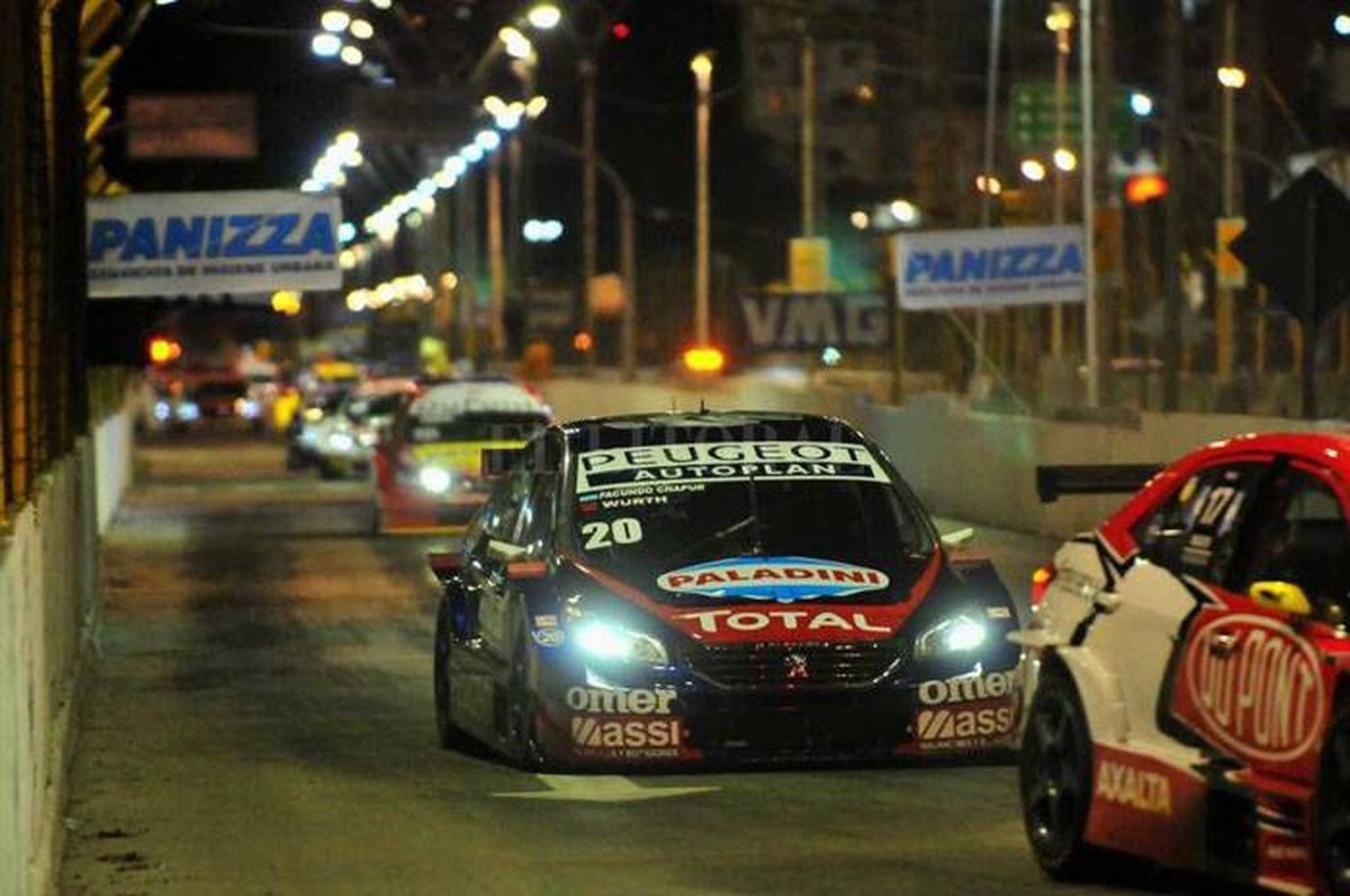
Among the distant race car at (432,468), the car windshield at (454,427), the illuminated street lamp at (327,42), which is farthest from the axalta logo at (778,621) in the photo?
the illuminated street lamp at (327,42)

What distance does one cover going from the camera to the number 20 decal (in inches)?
537

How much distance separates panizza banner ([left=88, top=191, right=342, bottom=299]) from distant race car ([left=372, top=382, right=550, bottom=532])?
2.16 metres

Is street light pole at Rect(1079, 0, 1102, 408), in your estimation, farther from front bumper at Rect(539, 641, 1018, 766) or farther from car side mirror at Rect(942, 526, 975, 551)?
front bumper at Rect(539, 641, 1018, 766)

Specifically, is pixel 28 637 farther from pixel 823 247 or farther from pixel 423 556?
pixel 823 247

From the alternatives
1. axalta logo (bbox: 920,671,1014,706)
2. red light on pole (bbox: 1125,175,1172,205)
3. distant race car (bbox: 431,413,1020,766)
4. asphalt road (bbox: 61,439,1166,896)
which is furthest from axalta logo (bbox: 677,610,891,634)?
red light on pole (bbox: 1125,175,1172,205)

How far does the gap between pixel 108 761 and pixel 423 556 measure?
14945 millimetres

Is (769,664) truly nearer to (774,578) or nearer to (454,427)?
(774,578)

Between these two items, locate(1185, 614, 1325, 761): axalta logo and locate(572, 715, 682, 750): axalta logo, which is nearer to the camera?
locate(1185, 614, 1325, 761): axalta logo

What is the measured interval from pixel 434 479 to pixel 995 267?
10.7 m

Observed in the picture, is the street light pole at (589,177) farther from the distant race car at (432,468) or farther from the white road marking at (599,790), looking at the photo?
the white road marking at (599,790)

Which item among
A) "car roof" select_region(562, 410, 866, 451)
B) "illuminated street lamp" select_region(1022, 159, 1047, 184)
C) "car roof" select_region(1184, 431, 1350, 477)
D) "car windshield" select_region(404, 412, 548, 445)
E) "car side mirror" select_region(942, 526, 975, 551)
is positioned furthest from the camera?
"illuminated street lamp" select_region(1022, 159, 1047, 184)

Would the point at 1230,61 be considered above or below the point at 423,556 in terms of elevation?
above

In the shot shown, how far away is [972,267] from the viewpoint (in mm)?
40969

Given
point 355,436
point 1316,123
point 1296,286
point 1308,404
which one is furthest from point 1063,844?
point 1316,123
